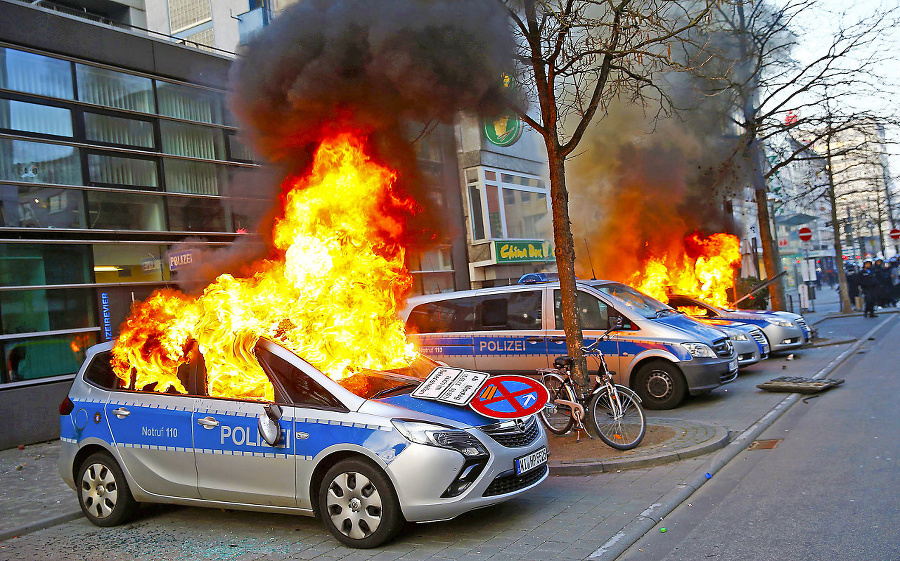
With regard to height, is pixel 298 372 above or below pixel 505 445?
above

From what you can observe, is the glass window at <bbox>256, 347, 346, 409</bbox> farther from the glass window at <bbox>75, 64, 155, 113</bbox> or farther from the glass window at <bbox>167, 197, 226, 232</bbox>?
the glass window at <bbox>75, 64, 155, 113</bbox>

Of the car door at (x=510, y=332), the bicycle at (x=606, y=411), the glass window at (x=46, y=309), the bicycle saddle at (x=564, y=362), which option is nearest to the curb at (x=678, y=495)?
the bicycle at (x=606, y=411)

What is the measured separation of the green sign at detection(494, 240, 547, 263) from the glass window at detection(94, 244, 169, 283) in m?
11.5

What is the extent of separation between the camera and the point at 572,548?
4.86m

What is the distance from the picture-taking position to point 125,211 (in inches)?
505

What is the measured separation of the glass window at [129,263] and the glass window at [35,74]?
2.66 meters

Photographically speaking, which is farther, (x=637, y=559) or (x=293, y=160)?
(x=293, y=160)

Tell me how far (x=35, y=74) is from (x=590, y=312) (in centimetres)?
964

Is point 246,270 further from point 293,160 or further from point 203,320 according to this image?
point 203,320

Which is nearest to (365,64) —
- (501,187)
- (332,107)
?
(332,107)

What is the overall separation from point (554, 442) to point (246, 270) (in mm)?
4314

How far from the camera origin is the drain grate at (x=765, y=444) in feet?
25.1

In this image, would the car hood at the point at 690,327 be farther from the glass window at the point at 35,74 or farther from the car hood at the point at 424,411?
the glass window at the point at 35,74

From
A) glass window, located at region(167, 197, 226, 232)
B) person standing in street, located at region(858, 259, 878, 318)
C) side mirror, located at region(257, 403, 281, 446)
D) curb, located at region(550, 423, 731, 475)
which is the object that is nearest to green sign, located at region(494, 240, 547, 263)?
glass window, located at region(167, 197, 226, 232)
